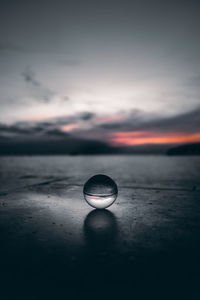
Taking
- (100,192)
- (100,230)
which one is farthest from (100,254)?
(100,192)

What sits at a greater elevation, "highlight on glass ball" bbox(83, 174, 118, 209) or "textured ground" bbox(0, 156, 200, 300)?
"highlight on glass ball" bbox(83, 174, 118, 209)

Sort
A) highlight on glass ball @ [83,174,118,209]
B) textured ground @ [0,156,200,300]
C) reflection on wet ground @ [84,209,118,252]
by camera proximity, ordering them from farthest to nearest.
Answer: highlight on glass ball @ [83,174,118,209]
reflection on wet ground @ [84,209,118,252]
textured ground @ [0,156,200,300]

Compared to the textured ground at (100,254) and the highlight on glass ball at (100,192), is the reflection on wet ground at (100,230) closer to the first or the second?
the textured ground at (100,254)

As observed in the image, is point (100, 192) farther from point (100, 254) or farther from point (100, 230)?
point (100, 254)

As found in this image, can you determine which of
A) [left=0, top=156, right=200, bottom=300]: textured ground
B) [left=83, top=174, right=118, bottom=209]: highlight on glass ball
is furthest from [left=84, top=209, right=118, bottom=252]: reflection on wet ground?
[left=83, top=174, right=118, bottom=209]: highlight on glass ball

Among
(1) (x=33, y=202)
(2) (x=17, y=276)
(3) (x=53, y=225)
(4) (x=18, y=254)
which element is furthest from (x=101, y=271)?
(1) (x=33, y=202)

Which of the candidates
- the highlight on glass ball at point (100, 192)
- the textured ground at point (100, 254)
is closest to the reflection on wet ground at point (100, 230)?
the textured ground at point (100, 254)

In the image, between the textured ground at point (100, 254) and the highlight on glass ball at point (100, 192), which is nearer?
the textured ground at point (100, 254)

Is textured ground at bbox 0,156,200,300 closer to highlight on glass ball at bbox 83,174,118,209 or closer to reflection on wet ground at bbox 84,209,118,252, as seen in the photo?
reflection on wet ground at bbox 84,209,118,252
